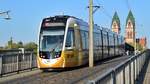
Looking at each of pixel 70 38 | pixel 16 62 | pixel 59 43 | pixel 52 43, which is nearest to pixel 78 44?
pixel 70 38

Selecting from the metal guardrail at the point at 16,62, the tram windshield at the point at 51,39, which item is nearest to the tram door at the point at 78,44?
the tram windshield at the point at 51,39

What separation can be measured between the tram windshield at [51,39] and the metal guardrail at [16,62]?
1619 millimetres

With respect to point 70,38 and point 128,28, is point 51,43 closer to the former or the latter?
point 70,38

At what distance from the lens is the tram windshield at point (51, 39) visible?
1109 inches

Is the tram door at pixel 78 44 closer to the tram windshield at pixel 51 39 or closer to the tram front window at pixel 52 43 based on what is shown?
the tram windshield at pixel 51 39

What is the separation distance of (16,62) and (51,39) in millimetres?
2512

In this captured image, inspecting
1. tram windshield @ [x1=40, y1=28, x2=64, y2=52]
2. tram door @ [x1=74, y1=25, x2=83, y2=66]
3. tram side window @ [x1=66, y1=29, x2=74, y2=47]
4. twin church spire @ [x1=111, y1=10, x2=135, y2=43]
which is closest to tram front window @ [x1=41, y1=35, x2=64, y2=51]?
tram windshield @ [x1=40, y1=28, x2=64, y2=52]

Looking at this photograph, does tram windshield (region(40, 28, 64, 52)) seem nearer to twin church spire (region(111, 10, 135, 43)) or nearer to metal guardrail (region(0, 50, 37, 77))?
metal guardrail (region(0, 50, 37, 77))

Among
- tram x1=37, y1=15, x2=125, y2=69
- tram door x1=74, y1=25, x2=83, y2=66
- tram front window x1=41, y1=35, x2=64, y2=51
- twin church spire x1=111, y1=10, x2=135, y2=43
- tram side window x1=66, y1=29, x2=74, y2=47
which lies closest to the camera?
tram x1=37, y1=15, x2=125, y2=69

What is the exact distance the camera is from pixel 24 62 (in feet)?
97.8

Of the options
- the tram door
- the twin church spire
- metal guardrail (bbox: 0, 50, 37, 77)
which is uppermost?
the twin church spire

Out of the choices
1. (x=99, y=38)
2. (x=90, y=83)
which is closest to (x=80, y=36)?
(x=99, y=38)

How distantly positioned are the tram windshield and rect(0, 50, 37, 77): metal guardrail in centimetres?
162

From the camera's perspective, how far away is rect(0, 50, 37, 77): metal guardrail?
1000 inches
